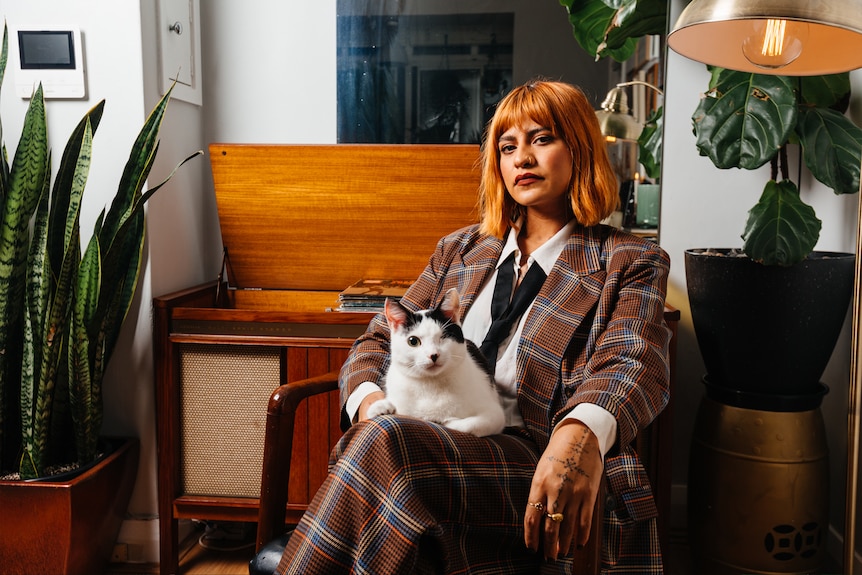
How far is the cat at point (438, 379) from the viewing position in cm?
132

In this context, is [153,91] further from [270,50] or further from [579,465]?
[579,465]

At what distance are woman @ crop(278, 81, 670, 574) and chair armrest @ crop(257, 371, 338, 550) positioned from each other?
0.15 metres

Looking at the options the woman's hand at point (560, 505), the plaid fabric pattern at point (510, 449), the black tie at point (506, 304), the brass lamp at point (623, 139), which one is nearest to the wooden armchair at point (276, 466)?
the plaid fabric pattern at point (510, 449)

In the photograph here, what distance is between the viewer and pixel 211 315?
2008 millimetres

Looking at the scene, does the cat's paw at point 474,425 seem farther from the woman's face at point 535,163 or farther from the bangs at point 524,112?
the bangs at point 524,112

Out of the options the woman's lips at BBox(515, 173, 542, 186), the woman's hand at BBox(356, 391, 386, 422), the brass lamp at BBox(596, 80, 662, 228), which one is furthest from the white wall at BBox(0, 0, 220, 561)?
the brass lamp at BBox(596, 80, 662, 228)

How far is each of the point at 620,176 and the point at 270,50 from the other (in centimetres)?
129

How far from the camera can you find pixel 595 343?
1.46 metres

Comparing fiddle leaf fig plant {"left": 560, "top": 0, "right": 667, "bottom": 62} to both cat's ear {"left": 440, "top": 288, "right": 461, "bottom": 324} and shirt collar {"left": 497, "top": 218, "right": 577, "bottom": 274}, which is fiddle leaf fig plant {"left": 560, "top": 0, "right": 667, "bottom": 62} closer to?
shirt collar {"left": 497, "top": 218, "right": 577, "bottom": 274}

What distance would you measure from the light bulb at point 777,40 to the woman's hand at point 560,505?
856mm

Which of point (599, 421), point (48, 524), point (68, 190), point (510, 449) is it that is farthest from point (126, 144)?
point (599, 421)

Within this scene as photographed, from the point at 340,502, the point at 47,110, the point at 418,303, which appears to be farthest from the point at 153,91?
the point at 340,502

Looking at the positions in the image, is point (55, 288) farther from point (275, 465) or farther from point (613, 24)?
point (613, 24)

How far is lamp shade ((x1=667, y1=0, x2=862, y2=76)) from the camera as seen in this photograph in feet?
3.69
